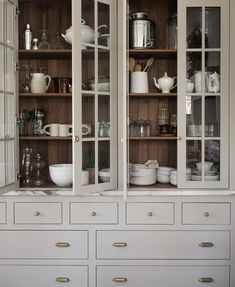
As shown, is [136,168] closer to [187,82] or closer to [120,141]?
Result: [120,141]

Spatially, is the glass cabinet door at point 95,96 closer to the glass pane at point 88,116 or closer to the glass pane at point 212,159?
the glass pane at point 88,116

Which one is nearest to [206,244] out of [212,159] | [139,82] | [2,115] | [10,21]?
[212,159]

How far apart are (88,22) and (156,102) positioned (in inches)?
33.0

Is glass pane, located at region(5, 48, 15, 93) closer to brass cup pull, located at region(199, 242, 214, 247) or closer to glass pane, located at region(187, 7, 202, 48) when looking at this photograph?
glass pane, located at region(187, 7, 202, 48)

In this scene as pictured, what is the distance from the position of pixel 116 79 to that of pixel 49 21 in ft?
2.54

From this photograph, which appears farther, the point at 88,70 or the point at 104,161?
the point at 104,161

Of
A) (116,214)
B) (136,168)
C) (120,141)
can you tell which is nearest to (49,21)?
(120,141)

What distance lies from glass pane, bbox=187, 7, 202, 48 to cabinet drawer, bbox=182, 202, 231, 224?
1057 mm

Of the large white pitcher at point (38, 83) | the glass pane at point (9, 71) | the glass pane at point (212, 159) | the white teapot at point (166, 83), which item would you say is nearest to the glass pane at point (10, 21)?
the glass pane at point (9, 71)

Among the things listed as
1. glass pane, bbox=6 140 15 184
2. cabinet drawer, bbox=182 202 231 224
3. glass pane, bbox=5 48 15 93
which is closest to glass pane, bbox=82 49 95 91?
glass pane, bbox=5 48 15 93

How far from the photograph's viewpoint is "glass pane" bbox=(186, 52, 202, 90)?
256 centimetres

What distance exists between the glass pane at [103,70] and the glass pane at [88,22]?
0.39 ft

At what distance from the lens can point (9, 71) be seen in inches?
98.6

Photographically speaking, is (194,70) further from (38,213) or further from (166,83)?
(38,213)
